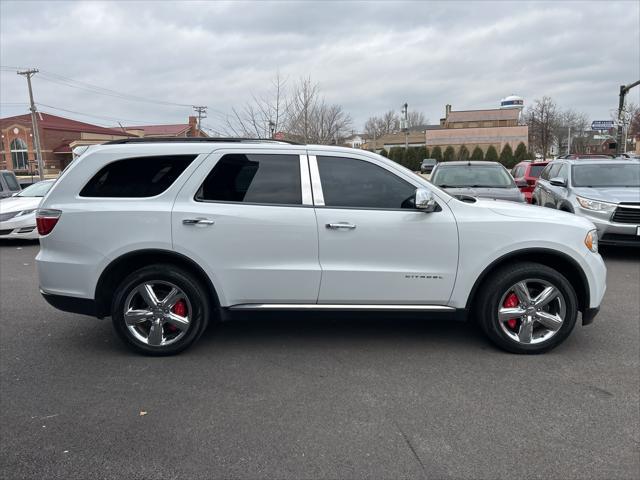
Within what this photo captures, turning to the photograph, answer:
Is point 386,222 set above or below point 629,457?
above

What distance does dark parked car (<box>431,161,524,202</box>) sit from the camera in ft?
30.4

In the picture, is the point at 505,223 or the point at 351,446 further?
the point at 505,223

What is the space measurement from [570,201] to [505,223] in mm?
5454

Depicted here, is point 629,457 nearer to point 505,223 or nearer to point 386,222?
point 505,223

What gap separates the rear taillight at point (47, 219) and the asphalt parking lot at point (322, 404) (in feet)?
3.74

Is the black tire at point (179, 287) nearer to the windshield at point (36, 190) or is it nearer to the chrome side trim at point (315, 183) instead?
the chrome side trim at point (315, 183)

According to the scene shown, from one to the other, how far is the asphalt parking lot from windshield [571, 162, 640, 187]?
4827 mm

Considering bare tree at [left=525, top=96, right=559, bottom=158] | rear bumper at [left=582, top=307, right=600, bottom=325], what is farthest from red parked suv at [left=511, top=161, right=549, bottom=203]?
bare tree at [left=525, top=96, right=559, bottom=158]

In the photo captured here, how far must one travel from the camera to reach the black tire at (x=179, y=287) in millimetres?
4148

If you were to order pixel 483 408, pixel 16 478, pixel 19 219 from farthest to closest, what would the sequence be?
pixel 19 219, pixel 483 408, pixel 16 478

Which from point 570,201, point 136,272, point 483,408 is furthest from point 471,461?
point 570,201

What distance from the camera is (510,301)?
4258 mm

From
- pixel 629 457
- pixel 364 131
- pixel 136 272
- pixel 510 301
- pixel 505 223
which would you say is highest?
pixel 364 131

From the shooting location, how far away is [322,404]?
11.3ft
